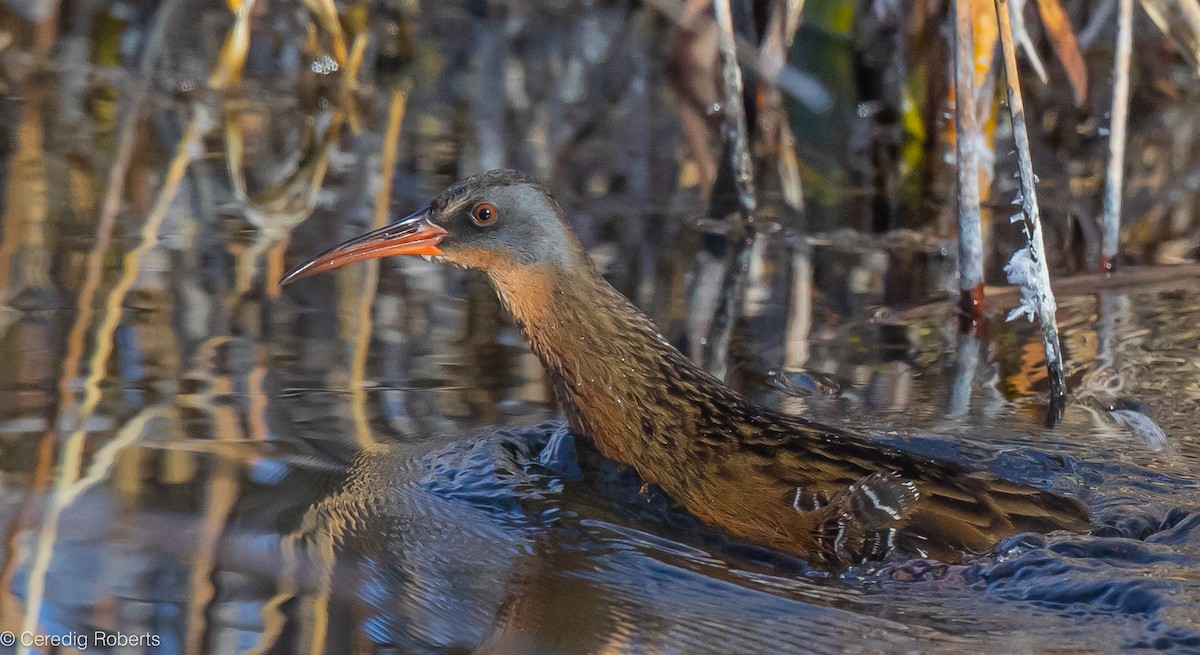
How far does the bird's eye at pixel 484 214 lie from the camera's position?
151 inches

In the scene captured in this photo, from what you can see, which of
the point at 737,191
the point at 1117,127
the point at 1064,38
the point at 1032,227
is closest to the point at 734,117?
the point at 737,191

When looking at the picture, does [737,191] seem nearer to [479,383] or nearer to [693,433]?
[479,383]

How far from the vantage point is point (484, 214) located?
385cm

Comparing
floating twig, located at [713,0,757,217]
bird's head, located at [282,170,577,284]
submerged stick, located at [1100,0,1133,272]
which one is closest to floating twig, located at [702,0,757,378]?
floating twig, located at [713,0,757,217]

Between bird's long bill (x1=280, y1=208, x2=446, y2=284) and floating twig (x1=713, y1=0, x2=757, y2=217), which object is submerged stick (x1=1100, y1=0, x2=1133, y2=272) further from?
bird's long bill (x1=280, y1=208, x2=446, y2=284)

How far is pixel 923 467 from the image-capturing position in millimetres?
3328

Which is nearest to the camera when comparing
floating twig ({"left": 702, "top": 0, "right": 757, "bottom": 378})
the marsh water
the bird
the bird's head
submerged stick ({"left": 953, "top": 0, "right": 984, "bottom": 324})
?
the marsh water

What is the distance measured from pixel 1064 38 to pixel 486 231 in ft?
8.11

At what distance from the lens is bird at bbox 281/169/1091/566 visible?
10.5 feet

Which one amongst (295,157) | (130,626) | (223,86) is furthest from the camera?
(223,86)

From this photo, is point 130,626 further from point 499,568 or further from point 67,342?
point 67,342

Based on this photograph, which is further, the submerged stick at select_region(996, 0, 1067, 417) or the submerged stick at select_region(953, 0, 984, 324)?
the submerged stick at select_region(953, 0, 984, 324)

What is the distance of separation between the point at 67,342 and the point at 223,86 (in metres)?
3.10

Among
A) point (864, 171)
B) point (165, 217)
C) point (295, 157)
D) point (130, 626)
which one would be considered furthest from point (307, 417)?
point (864, 171)
